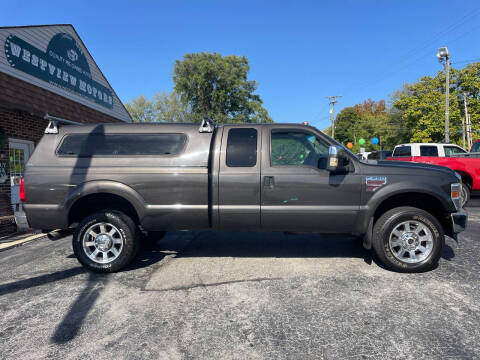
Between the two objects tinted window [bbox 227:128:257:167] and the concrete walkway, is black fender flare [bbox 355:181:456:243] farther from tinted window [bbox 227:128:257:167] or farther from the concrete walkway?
the concrete walkway

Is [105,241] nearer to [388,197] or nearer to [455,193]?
[388,197]

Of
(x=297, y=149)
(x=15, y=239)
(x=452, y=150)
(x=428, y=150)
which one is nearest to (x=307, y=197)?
(x=297, y=149)

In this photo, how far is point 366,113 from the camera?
64.0 m

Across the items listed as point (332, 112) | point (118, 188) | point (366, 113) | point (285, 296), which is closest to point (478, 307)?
point (285, 296)

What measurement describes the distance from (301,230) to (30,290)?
3.28 m

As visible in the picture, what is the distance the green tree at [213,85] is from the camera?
3494cm

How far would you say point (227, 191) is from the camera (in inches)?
147

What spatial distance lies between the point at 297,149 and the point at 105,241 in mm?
2797

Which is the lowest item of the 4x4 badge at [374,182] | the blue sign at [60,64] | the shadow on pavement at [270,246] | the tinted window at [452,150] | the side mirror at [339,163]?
the shadow on pavement at [270,246]

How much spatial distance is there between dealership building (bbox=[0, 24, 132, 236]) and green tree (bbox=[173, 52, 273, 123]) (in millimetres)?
23393

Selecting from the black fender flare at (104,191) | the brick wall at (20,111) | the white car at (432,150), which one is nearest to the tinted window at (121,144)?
the black fender flare at (104,191)

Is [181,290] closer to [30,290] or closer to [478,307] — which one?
[30,290]

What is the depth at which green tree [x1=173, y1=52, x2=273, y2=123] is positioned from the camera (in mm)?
34938

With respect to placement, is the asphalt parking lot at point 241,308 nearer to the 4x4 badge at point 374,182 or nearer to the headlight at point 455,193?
the headlight at point 455,193
